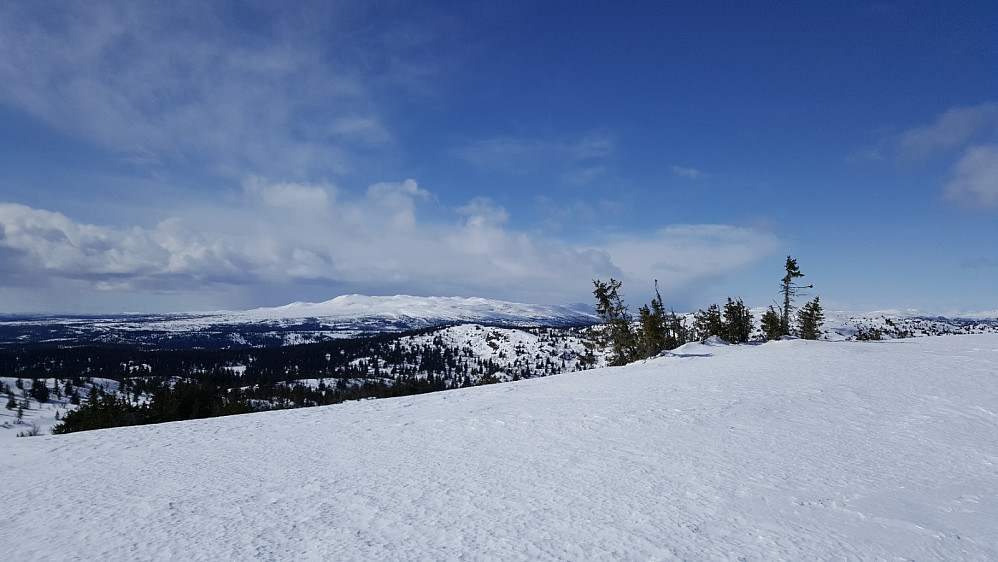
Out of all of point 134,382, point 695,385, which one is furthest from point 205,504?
point 134,382

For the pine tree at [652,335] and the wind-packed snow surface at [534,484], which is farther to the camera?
the pine tree at [652,335]

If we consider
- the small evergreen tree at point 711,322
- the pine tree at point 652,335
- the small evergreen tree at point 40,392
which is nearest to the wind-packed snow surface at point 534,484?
the pine tree at point 652,335

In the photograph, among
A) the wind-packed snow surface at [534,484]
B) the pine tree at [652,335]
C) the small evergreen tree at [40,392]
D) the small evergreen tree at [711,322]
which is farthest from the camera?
the small evergreen tree at [40,392]

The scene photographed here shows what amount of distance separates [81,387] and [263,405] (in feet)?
254

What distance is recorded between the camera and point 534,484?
6109 millimetres

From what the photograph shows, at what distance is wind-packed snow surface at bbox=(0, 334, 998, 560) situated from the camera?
4445mm

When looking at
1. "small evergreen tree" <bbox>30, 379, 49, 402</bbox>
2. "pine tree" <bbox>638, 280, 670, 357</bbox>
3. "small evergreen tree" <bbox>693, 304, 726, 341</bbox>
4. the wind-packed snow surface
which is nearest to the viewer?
the wind-packed snow surface

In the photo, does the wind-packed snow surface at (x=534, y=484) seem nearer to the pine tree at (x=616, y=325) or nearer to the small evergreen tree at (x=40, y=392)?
the pine tree at (x=616, y=325)

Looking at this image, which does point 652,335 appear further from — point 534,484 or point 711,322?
point 534,484

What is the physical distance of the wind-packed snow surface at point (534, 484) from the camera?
4.45m

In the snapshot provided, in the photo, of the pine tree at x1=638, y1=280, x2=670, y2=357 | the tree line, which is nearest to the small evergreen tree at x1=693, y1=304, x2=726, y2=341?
the tree line

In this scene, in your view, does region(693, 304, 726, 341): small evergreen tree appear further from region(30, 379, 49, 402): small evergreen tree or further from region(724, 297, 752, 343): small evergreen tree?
region(30, 379, 49, 402): small evergreen tree

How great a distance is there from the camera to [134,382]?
147m

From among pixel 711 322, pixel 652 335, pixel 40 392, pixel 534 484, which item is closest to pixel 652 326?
pixel 652 335
